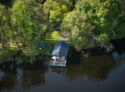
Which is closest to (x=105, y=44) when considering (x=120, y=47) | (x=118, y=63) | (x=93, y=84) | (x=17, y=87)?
(x=120, y=47)

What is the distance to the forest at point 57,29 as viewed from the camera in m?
28.0

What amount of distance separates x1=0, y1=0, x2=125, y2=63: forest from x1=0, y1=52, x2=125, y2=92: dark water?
13.7 feet

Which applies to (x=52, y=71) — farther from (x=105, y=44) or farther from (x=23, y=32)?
(x=105, y=44)

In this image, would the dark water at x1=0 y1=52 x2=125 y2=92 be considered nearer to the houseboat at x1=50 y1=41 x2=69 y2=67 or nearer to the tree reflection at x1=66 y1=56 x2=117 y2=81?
the tree reflection at x1=66 y1=56 x2=117 y2=81

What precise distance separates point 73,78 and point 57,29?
17.9 m

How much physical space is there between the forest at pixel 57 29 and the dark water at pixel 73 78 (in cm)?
418

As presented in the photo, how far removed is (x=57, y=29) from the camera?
41094 mm

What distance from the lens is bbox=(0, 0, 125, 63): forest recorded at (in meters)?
28.0

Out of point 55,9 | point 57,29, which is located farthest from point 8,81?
point 55,9

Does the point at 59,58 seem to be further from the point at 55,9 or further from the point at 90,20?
the point at 55,9

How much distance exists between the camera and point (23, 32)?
29.0 meters

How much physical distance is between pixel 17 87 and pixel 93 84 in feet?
39.4

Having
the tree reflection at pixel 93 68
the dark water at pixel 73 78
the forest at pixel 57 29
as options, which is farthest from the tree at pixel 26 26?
the tree reflection at pixel 93 68

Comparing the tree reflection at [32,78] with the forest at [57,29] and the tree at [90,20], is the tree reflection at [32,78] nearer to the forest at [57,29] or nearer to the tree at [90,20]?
the forest at [57,29]
